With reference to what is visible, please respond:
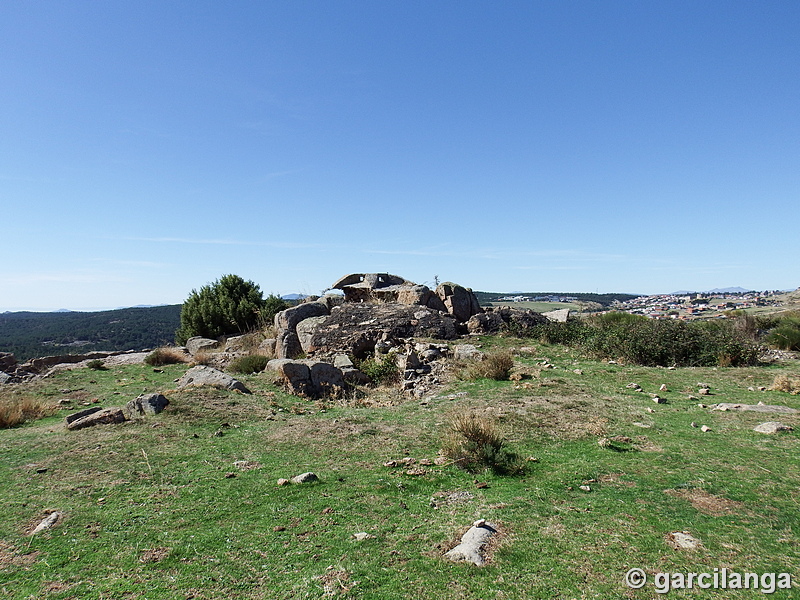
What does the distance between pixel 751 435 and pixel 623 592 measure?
466 cm

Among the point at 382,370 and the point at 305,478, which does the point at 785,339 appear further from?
the point at 305,478

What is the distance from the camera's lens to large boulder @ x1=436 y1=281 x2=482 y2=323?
52.5 ft

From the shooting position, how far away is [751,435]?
5961mm

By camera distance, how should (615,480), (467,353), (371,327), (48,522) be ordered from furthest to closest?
(371,327), (467,353), (615,480), (48,522)

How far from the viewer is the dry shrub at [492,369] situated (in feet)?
33.6

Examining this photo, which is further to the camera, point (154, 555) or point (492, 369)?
point (492, 369)

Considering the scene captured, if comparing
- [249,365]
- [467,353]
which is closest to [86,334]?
[249,365]

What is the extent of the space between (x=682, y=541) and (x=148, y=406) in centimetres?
777

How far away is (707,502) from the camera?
4.05 metres

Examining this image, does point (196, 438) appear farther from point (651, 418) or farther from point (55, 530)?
point (651, 418)

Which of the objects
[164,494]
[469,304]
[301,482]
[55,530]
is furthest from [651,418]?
[469,304]

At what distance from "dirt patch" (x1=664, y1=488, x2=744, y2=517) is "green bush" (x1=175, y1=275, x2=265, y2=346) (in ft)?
63.1

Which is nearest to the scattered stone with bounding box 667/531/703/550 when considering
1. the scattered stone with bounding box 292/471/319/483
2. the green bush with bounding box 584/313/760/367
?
the scattered stone with bounding box 292/471/319/483

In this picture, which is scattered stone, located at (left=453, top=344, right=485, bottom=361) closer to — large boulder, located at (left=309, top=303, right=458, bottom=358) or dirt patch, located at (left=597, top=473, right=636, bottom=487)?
large boulder, located at (left=309, top=303, right=458, bottom=358)
